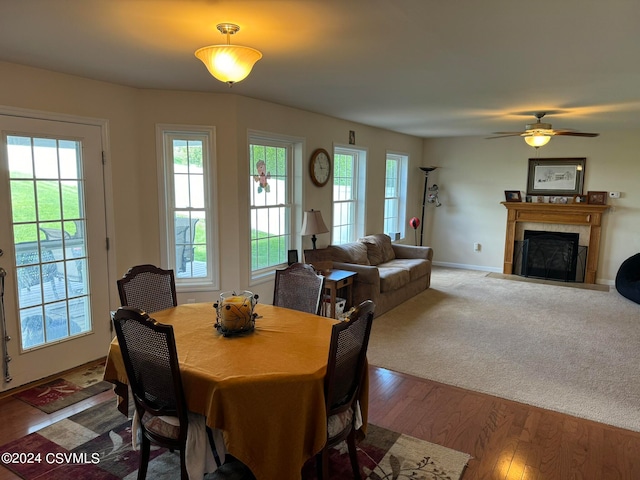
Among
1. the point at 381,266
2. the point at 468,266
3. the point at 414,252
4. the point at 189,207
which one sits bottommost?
the point at 468,266

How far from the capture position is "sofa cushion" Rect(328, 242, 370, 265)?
5445 mm

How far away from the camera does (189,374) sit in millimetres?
1917

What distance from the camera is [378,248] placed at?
625 cm

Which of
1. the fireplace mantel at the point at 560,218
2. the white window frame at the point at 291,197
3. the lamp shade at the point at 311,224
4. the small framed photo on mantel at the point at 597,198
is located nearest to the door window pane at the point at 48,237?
the white window frame at the point at 291,197

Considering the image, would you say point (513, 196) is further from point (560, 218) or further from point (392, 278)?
point (392, 278)

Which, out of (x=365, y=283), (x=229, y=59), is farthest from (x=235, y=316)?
(x=365, y=283)

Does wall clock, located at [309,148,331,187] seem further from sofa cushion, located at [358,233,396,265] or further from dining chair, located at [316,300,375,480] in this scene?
dining chair, located at [316,300,375,480]

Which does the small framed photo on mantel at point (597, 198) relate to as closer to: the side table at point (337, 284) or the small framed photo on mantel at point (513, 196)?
the small framed photo on mantel at point (513, 196)

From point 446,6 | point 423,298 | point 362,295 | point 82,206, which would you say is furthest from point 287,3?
point 423,298

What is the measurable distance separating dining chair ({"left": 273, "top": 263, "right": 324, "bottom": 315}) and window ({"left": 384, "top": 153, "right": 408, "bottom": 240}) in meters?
4.72

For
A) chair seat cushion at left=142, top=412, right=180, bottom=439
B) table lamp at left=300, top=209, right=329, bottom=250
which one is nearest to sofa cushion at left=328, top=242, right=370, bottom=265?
table lamp at left=300, top=209, right=329, bottom=250

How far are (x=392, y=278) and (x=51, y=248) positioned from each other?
3.61 m

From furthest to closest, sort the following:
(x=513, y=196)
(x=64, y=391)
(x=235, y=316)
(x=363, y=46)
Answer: (x=513, y=196) → (x=64, y=391) → (x=363, y=46) → (x=235, y=316)

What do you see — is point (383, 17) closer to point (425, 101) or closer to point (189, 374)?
point (189, 374)
